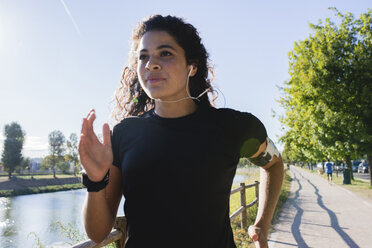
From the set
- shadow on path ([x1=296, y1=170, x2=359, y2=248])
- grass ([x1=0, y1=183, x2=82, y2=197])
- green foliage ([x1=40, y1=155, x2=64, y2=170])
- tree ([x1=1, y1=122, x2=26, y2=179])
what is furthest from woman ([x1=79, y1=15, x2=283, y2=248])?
green foliage ([x1=40, y1=155, x2=64, y2=170])

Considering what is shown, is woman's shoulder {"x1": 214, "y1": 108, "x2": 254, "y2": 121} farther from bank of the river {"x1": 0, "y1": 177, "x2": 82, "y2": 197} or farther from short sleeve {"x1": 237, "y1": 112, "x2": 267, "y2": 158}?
bank of the river {"x1": 0, "y1": 177, "x2": 82, "y2": 197}

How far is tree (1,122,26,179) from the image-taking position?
67.4 metres

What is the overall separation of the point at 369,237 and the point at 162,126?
268 inches

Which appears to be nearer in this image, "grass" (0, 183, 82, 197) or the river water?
the river water

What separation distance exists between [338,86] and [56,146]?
290 ft

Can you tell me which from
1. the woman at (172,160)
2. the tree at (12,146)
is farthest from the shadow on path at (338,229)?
the tree at (12,146)

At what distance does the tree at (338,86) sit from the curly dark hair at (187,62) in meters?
14.3

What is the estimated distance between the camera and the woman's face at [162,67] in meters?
1.56

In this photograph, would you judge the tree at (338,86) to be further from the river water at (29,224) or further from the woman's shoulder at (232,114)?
the woman's shoulder at (232,114)

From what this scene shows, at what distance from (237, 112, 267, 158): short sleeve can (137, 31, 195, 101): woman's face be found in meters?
0.38

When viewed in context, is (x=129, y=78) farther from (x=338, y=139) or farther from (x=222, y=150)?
(x=338, y=139)

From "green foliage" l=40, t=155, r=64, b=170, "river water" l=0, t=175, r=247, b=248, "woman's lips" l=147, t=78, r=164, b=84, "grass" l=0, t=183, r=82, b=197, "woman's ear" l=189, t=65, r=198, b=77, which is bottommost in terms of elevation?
"grass" l=0, t=183, r=82, b=197

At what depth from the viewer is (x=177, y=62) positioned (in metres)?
1.68

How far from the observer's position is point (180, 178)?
4.48 feet
